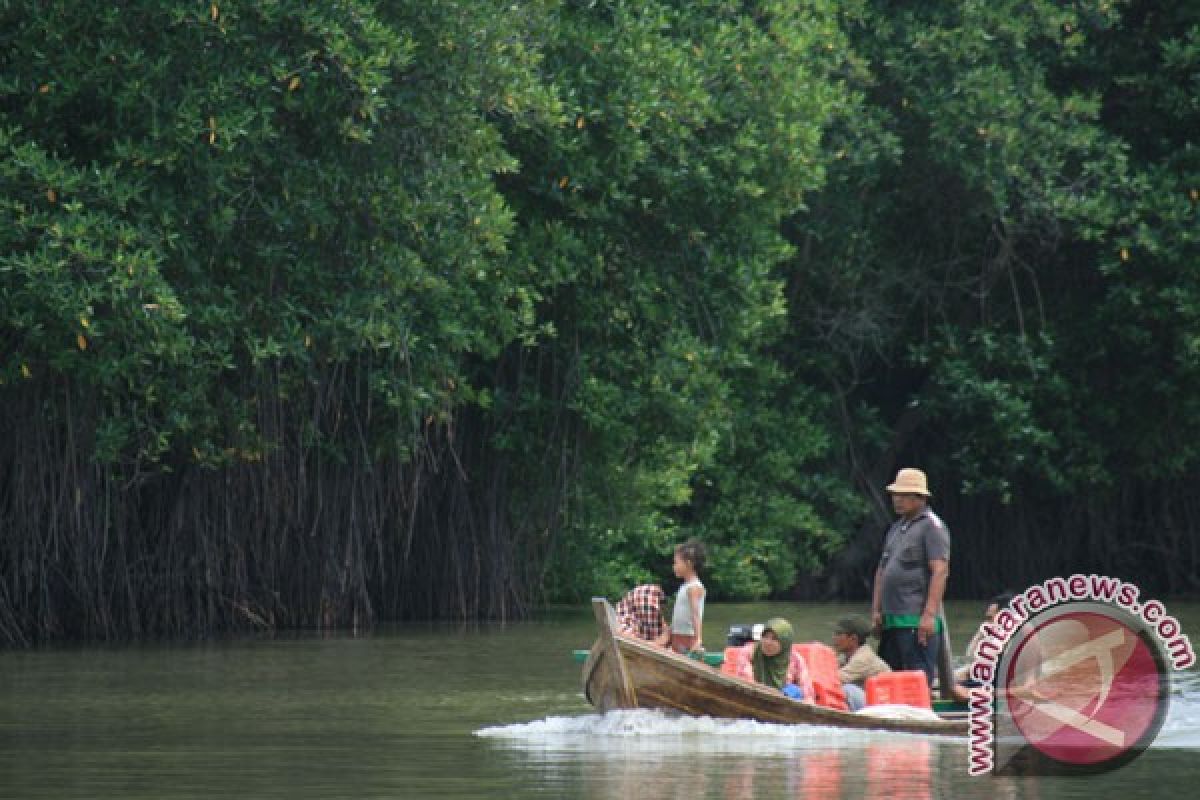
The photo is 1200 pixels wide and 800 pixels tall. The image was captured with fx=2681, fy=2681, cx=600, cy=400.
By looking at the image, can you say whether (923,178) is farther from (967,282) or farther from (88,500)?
(88,500)

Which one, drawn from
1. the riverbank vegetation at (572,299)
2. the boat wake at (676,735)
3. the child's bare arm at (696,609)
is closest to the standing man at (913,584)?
the boat wake at (676,735)

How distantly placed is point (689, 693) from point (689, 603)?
1560 mm

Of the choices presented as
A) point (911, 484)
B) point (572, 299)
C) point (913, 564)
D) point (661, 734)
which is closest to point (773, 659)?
point (913, 564)

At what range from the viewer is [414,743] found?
13.6 metres

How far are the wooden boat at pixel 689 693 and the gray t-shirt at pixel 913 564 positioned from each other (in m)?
0.78

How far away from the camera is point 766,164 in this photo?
25750 millimetres

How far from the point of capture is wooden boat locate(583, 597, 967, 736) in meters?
14.1

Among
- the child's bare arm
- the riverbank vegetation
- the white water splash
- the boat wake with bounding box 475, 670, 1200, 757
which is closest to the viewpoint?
the boat wake with bounding box 475, 670, 1200, 757

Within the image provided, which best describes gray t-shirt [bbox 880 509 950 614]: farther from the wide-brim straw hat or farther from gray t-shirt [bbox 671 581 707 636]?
gray t-shirt [bbox 671 581 707 636]

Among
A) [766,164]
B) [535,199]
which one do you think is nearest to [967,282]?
[766,164]

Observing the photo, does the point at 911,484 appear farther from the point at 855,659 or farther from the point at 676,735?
the point at 676,735

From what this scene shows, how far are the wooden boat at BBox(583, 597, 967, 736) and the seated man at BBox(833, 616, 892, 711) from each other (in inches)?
21.2

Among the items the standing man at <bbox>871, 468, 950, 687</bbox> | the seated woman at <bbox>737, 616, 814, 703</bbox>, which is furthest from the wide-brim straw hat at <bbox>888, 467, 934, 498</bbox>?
the seated woman at <bbox>737, 616, 814, 703</bbox>

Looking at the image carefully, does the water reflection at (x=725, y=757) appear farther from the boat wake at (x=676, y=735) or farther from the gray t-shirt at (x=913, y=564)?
the gray t-shirt at (x=913, y=564)
